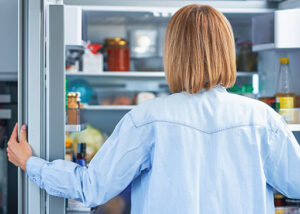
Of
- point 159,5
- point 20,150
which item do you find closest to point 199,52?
point 20,150

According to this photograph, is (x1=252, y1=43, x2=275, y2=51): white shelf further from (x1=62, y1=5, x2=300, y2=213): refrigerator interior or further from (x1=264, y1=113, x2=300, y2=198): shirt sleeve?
(x1=264, y1=113, x2=300, y2=198): shirt sleeve

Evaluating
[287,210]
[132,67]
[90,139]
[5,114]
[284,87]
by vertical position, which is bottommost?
[287,210]

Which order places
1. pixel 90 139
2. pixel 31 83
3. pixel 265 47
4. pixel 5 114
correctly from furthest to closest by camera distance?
pixel 90 139
pixel 265 47
pixel 5 114
pixel 31 83

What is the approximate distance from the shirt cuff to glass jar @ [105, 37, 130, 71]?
1.58m

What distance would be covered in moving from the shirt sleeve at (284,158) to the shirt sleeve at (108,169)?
1.06 feet

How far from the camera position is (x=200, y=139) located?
1099 mm

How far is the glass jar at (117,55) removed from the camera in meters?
2.77

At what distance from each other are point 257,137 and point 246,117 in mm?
60

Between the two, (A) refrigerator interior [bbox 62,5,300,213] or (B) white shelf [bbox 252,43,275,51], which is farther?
(A) refrigerator interior [bbox 62,5,300,213]

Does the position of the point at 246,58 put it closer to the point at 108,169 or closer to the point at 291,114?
the point at 291,114

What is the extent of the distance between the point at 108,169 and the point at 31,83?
0.41 meters

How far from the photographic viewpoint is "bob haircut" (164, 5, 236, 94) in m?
1.08

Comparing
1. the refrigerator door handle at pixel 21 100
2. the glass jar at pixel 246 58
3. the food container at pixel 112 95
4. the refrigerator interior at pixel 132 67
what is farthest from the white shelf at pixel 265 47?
the refrigerator door handle at pixel 21 100

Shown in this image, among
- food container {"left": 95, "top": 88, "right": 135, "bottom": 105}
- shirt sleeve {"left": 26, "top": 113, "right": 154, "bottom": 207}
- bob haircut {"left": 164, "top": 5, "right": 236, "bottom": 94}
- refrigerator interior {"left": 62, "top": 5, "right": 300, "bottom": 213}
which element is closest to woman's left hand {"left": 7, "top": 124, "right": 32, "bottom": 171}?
shirt sleeve {"left": 26, "top": 113, "right": 154, "bottom": 207}
